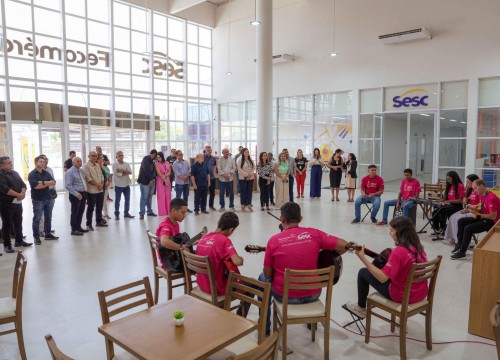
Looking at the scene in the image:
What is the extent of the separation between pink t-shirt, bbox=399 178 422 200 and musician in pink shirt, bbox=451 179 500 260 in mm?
1521

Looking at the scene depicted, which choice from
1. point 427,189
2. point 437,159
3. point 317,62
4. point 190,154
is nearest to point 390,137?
point 437,159

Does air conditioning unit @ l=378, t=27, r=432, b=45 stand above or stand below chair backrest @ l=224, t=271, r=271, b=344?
above

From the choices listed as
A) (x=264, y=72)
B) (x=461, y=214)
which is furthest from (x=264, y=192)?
(x=264, y=72)

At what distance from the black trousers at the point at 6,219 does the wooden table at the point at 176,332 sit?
4604 millimetres

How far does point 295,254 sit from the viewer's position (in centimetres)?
291

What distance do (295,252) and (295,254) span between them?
2cm

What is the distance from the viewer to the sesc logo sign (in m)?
12.3

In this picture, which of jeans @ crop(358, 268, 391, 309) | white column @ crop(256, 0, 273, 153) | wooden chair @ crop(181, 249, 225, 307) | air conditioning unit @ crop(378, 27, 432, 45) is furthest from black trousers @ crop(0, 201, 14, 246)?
air conditioning unit @ crop(378, 27, 432, 45)

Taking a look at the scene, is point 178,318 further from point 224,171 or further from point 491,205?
point 224,171

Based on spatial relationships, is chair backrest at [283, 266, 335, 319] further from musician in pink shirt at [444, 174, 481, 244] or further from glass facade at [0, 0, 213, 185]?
glass facade at [0, 0, 213, 185]

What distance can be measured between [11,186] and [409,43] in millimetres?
11716

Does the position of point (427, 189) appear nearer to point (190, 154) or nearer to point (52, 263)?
point (52, 263)

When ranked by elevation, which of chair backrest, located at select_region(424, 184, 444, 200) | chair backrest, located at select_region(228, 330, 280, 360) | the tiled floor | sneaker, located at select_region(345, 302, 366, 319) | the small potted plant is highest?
chair backrest, located at select_region(424, 184, 444, 200)

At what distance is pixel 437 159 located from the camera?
1230 cm
